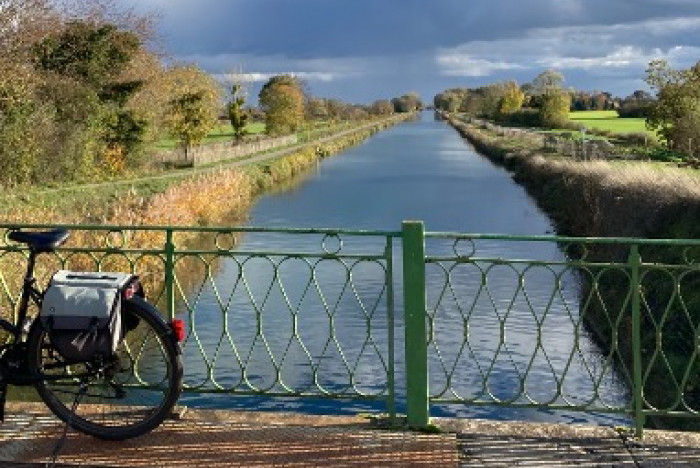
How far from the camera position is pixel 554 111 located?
7225 centimetres

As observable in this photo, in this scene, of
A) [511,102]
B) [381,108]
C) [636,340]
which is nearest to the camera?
[636,340]

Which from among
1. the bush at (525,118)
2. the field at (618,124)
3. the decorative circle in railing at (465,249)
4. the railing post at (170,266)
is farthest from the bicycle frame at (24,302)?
the bush at (525,118)

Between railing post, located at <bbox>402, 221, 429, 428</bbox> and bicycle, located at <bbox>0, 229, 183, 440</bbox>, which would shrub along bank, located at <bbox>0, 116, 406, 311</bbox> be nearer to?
bicycle, located at <bbox>0, 229, 183, 440</bbox>

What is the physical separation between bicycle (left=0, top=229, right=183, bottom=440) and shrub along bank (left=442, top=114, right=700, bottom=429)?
2.87m

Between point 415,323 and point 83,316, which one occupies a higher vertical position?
point 83,316

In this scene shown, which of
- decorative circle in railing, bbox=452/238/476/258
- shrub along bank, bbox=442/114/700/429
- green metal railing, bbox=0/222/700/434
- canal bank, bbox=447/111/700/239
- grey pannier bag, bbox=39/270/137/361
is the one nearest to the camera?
grey pannier bag, bbox=39/270/137/361

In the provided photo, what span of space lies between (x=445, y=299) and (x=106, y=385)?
1046 cm

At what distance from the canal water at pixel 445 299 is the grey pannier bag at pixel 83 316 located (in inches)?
38.5

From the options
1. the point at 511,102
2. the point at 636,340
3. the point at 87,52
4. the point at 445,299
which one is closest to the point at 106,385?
the point at 636,340

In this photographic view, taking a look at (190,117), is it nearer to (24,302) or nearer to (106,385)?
(24,302)

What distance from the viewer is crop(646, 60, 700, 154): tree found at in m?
27.5

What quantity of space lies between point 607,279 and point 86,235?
9.20m

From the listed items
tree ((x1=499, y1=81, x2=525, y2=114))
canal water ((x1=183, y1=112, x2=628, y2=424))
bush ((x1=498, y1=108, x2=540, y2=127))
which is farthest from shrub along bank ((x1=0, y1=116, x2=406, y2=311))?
tree ((x1=499, y1=81, x2=525, y2=114))

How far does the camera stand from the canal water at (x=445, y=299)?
1035 cm
